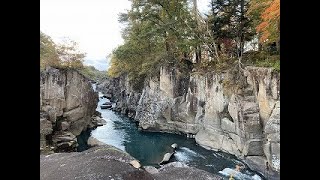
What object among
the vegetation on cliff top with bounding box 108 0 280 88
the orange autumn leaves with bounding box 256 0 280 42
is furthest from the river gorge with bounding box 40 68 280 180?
the orange autumn leaves with bounding box 256 0 280 42

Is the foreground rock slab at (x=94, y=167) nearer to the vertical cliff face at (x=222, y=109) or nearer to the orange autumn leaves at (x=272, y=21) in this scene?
the vertical cliff face at (x=222, y=109)

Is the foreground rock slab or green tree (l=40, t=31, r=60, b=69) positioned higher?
green tree (l=40, t=31, r=60, b=69)

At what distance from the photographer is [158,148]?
19.2 meters

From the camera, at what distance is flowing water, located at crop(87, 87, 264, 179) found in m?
15.2

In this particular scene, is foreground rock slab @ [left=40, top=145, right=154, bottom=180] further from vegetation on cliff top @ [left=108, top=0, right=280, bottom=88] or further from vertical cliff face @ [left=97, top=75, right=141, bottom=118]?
vertical cliff face @ [left=97, top=75, right=141, bottom=118]

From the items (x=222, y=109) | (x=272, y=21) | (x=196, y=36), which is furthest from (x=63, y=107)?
(x=272, y=21)

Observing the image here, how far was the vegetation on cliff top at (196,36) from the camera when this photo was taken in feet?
52.7

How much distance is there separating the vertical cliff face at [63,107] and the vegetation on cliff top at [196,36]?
4541mm

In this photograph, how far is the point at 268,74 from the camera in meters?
14.1

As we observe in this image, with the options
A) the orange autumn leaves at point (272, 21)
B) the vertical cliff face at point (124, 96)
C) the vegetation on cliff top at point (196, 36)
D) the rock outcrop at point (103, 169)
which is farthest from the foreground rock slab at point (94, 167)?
the vertical cliff face at point (124, 96)

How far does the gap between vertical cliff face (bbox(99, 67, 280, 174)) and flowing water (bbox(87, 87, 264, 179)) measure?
28.2 inches

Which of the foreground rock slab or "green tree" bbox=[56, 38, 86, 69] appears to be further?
"green tree" bbox=[56, 38, 86, 69]
